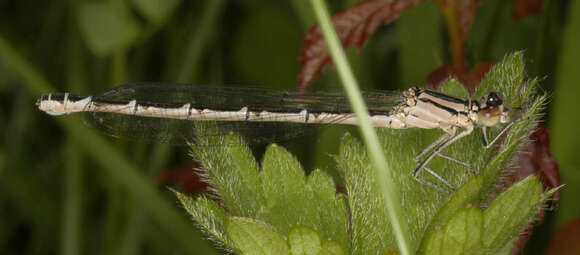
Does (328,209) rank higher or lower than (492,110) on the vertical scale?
lower

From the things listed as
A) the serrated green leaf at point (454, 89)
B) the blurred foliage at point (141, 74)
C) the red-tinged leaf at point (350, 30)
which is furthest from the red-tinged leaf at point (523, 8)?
the serrated green leaf at point (454, 89)

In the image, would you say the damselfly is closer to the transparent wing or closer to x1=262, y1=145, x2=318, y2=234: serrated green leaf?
the transparent wing

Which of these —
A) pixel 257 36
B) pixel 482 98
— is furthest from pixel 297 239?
pixel 257 36

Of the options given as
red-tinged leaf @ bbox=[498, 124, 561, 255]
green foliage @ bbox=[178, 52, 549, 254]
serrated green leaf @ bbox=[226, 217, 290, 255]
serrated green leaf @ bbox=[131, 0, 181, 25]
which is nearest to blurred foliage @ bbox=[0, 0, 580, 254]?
serrated green leaf @ bbox=[131, 0, 181, 25]

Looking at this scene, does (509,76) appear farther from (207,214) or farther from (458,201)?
(207,214)

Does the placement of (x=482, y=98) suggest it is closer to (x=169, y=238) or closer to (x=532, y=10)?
(x=532, y=10)

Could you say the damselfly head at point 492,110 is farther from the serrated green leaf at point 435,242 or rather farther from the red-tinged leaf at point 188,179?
the red-tinged leaf at point 188,179

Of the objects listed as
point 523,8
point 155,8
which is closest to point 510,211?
point 523,8
